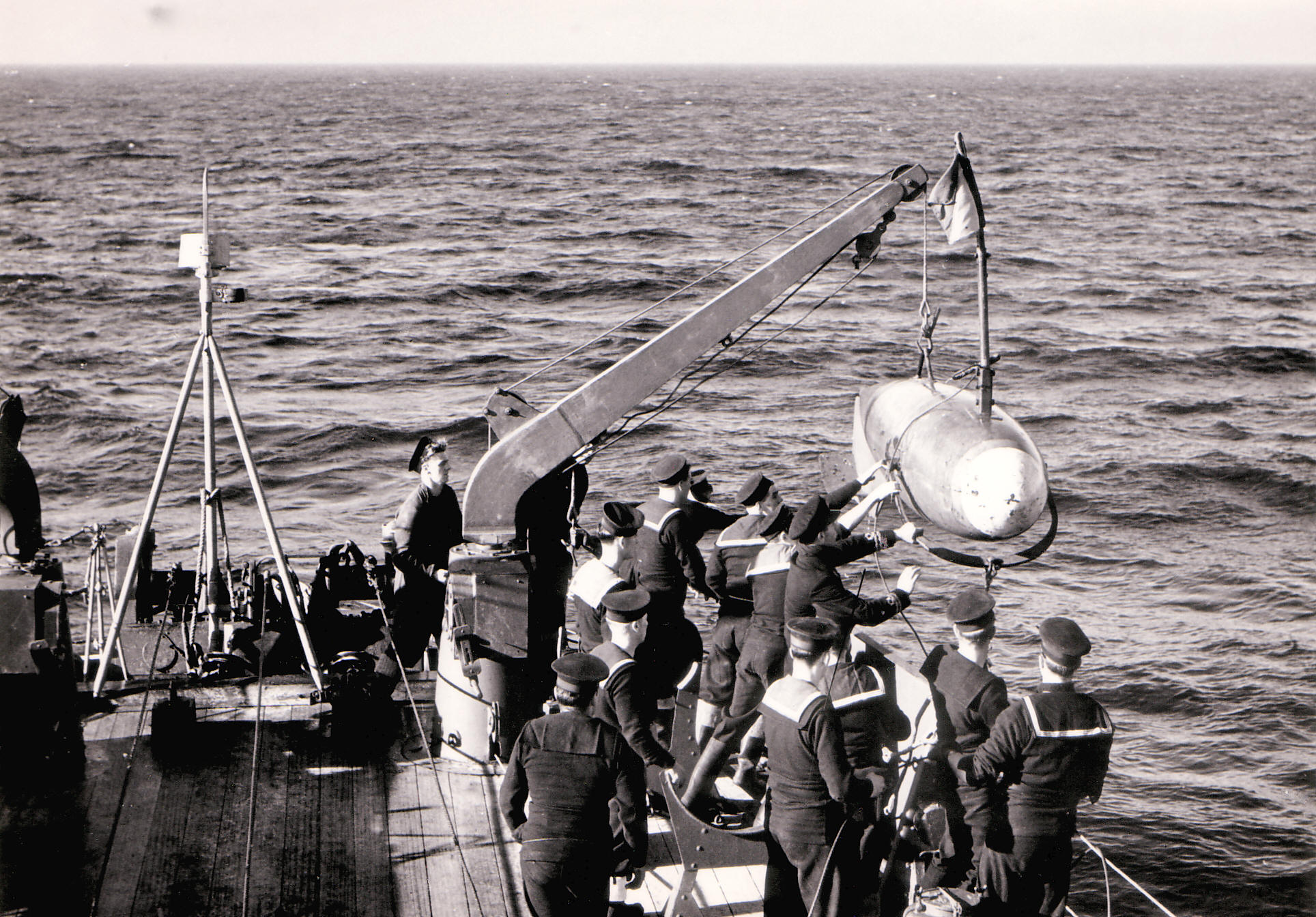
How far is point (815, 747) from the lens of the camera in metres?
6.31

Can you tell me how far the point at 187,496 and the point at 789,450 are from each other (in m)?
12.1

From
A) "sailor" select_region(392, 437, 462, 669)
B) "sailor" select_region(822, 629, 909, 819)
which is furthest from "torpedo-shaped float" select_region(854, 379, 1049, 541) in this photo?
"sailor" select_region(392, 437, 462, 669)

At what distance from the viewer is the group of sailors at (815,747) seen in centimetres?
615

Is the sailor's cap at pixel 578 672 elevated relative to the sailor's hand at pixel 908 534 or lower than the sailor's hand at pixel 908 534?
lower

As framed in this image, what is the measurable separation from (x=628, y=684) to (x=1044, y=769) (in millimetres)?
2103

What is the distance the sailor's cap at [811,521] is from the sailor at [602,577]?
968 mm

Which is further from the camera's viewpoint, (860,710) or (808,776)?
(860,710)

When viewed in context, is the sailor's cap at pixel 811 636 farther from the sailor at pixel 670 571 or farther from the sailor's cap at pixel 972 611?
the sailor at pixel 670 571

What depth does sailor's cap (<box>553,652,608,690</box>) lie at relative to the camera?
615 centimetres

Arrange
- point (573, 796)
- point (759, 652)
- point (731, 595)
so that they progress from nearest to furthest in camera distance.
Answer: point (573, 796)
point (759, 652)
point (731, 595)

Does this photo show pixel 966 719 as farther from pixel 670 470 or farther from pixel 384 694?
pixel 384 694

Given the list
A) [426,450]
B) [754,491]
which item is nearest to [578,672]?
[754,491]

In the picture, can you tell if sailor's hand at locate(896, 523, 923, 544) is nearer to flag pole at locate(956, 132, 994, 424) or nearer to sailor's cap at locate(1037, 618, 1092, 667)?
flag pole at locate(956, 132, 994, 424)

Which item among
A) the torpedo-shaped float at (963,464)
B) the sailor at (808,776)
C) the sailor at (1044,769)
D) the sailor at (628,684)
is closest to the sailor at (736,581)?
the torpedo-shaped float at (963,464)
